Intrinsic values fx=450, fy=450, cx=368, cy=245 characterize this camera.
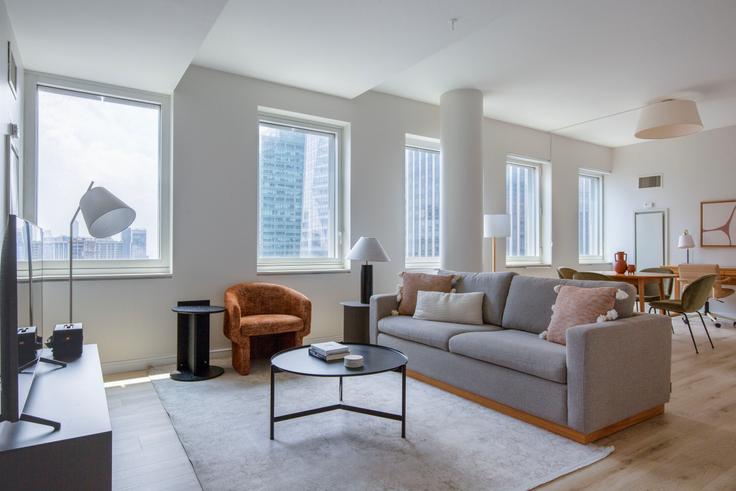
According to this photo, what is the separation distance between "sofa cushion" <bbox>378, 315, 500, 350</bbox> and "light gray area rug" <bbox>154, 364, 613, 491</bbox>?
1.30ft

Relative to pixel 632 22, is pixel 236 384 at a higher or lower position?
lower

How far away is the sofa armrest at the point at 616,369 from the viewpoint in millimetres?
2500

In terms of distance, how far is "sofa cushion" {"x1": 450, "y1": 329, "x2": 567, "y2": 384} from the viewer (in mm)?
2646

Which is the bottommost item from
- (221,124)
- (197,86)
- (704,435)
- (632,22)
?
(704,435)

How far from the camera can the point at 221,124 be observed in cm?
455

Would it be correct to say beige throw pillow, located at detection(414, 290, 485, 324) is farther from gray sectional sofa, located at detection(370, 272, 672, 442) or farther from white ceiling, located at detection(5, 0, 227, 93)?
white ceiling, located at detection(5, 0, 227, 93)

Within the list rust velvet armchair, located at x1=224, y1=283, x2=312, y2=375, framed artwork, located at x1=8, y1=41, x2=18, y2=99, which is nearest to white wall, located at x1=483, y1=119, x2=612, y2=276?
rust velvet armchair, located at x1=224, y1=283, x2=312, y2=375

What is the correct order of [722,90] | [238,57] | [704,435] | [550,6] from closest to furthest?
[704,435]
[550,6]
[238,57]
[722,90]

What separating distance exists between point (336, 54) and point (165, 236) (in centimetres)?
238

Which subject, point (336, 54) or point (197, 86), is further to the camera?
point (197, 86)

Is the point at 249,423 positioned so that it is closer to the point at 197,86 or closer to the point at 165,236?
the point at 165,236

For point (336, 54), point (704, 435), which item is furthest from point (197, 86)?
point (704, 435)

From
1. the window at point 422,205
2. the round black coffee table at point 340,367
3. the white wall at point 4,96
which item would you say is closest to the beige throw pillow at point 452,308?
the round black coffee table at point 340,367

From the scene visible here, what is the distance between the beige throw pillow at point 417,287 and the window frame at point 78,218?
2.24 m
